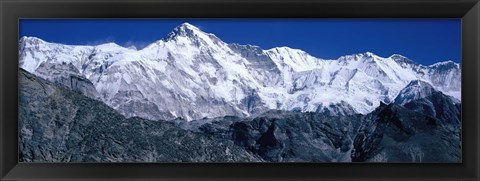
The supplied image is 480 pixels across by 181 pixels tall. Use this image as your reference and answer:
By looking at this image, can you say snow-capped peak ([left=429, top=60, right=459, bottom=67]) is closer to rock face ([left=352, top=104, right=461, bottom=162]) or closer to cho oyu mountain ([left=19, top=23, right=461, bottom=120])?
cho oyu mountain ([left=19, top=23, right=461, bottom=120])

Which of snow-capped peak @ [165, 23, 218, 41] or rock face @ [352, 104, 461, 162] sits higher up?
snow-capped peak @ [165, 23, 218, 41]

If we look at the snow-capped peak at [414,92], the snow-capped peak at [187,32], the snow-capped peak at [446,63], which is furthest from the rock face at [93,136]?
the snow-capped peak at [446,63]

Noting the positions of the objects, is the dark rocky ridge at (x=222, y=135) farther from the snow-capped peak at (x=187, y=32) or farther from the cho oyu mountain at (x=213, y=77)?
the snow-capped peak at (x=187, y=32)

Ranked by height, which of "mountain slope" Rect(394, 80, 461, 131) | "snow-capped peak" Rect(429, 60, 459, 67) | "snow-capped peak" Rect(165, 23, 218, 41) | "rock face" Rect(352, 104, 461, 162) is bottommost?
"rock face" Rect(352, 104, 461, 162)

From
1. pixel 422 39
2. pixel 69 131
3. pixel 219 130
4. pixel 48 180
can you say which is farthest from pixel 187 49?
pixel 422 39

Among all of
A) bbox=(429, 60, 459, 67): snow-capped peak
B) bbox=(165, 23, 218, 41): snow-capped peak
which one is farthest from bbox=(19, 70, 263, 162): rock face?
bbox=(429, 60, 459, 67): snow-capped peak

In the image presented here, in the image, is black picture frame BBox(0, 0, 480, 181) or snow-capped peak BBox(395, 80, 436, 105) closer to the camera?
black picture frame BBox(0, 0, 480, 181)
